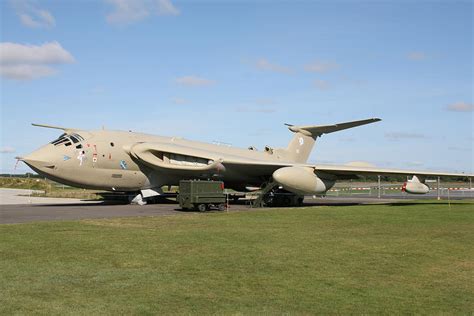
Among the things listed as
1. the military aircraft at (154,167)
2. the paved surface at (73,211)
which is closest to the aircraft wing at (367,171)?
the military aircraft at (154,167)

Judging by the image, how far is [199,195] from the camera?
21.2m

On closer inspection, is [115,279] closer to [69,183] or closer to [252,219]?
[252,219]

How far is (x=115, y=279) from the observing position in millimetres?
7438

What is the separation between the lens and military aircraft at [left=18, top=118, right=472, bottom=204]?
22.8m

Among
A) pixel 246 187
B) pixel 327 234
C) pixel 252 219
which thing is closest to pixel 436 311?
pixel 327 234

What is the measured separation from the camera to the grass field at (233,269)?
6.22 meters

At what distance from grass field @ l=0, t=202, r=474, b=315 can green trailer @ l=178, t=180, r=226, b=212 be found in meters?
6.73

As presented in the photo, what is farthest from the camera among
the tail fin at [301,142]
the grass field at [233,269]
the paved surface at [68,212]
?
the tail fin at [301,142]

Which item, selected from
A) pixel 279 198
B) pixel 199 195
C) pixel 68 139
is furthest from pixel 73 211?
pixel 279 198

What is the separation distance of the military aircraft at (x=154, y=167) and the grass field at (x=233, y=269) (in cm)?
897

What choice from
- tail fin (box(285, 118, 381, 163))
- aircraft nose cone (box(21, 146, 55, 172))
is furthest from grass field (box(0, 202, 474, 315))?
tail fin (box(285, 118, 381, 163))

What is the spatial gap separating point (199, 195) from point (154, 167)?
17.0 ft

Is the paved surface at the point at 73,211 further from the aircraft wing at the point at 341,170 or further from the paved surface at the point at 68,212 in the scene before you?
the aircraft wing at the point at 341,170

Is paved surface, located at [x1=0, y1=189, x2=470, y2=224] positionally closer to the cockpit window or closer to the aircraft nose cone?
the aircraft nose cone
